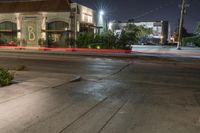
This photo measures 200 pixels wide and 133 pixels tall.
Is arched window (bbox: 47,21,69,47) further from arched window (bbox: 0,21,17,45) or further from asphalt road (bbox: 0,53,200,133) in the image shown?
asphalt road (bbox: 0,53,200,133)

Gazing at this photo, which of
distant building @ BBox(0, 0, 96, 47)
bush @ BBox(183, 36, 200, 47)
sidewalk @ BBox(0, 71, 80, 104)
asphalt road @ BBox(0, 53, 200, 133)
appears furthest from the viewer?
bush @ BBox(183, 36, 200, 47)

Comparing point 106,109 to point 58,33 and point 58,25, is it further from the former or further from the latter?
point 58,33

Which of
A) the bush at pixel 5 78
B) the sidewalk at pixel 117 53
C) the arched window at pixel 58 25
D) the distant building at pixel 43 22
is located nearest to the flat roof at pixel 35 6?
the distant building at pixel 43 22

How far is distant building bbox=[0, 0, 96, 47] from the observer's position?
34969 millimetres

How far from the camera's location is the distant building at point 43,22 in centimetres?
3497

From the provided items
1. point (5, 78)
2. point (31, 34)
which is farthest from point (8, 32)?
point (5, 78)

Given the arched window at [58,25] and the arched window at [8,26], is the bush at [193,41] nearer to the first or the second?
the arched window at [58,25]

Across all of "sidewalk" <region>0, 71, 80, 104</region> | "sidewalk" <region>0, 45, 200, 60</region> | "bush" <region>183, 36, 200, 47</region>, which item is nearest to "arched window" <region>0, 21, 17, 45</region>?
"sidewalk" <region>0, 45, 200, 60</region>

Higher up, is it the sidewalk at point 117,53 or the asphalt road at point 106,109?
the sidewalk at point 117,53

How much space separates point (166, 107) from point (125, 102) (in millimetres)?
1257

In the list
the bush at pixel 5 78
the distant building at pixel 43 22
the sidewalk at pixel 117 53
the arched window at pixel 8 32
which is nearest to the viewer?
the bush at pixel 5 78

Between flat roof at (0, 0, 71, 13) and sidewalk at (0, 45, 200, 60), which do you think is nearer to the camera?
sidewalk at (0, 45, 200, 60)

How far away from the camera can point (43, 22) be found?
3581 cm

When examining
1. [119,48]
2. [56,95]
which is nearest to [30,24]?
[119,48]
